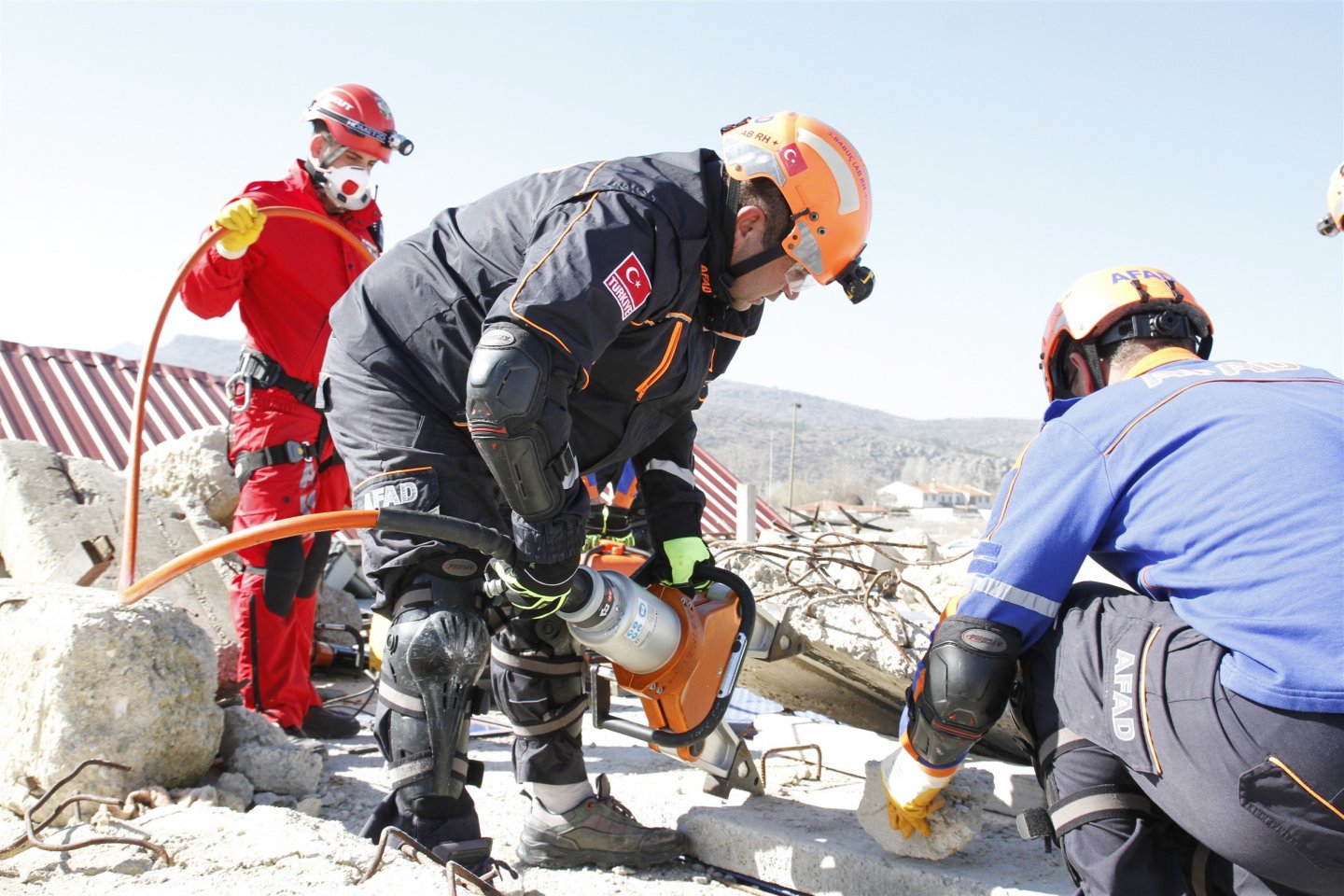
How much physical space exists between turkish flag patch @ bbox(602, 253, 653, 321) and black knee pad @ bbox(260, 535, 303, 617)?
2188 millimetres

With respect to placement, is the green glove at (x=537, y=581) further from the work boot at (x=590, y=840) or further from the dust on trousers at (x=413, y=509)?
the work boot at (x=590, y=840)

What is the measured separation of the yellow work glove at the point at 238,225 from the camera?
3.74m

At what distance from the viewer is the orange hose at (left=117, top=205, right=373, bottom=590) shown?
9.87ft

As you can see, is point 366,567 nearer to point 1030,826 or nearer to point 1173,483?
point 1030,826

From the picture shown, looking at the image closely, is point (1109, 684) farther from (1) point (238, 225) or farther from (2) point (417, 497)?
(1) point (238, 225)

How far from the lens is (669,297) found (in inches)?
103

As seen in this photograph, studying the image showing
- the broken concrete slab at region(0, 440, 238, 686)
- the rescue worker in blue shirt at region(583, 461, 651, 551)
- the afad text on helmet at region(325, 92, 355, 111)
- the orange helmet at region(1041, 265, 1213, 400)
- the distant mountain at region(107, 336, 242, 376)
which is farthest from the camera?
the distant mountain at region(107, 336, 242, 376)

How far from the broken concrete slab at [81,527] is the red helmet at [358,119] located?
87.2 inches

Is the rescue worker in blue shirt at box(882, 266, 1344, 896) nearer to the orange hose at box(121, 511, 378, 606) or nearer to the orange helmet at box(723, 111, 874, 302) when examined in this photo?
the orange helmet at box(723, 111, 874, 302)

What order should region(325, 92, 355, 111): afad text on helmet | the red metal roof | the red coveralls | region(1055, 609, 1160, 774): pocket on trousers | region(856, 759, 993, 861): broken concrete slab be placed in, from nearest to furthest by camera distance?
region(1055, 609, 1160, 774): pocket on trousers, region(856, 759, 993, 861): broken concrete slab, the red coveralls, region(325, 92, 355, 111): afad text on helmet, the red metal roof

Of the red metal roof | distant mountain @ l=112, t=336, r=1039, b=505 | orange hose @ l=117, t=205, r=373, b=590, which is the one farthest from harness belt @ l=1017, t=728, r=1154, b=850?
distant mountain @ l=112, t=336, r=1039, b=505

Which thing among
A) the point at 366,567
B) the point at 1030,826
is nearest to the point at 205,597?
the point at 366,567

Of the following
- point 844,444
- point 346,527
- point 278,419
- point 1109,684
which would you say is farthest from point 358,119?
point 844,444

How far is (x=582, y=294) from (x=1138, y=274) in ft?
4.37
